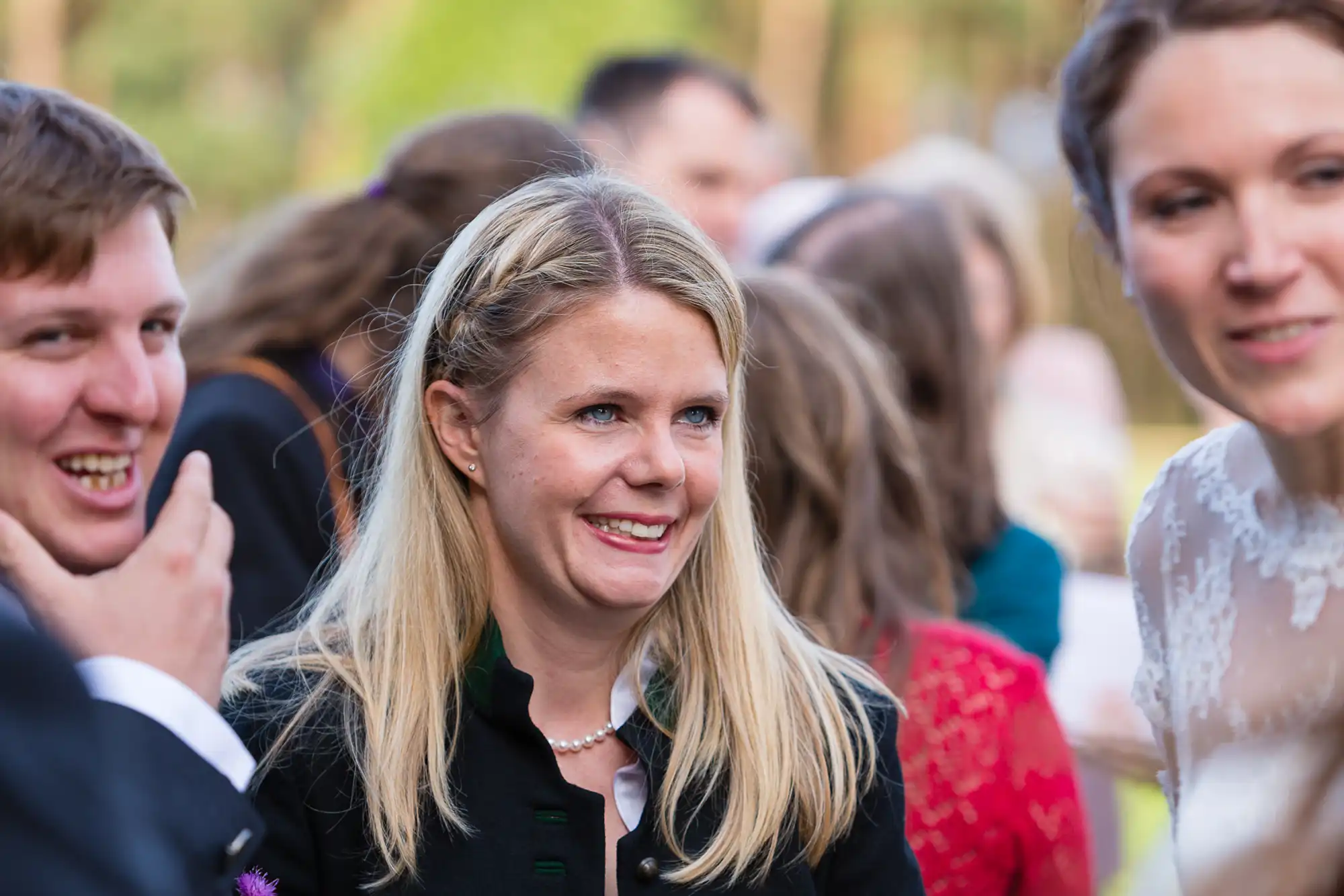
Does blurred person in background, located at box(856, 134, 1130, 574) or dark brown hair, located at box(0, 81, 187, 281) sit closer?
dark brown hair, located at box(0, 81, 187, 281)

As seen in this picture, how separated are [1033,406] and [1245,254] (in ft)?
11.8

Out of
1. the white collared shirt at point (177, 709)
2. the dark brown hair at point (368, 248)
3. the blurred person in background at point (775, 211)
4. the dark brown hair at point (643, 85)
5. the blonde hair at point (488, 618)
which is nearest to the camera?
the white collared shirt at point (177, 709)

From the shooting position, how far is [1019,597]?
360cm

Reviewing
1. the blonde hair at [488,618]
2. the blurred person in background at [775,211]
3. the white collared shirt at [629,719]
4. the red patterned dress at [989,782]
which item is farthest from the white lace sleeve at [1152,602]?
the blurred person in background at [775,211]

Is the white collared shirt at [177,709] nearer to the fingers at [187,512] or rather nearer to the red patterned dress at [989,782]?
the fingers at [187,512]

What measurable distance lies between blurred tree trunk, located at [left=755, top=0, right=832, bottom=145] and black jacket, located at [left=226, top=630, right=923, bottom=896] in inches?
667

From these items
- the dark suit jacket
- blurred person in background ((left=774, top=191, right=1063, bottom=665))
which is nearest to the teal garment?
blurred person in background ((left=774, top=191, right=1063, bottom=665))

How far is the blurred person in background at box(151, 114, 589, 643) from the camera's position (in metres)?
3.04

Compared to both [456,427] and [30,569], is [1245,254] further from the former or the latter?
[30,569]

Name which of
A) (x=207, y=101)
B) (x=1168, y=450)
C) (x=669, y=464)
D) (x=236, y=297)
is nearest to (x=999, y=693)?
(x=669, y=464)

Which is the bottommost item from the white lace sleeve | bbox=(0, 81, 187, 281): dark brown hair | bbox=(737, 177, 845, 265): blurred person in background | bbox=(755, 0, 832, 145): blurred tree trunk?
the white lace sleeve

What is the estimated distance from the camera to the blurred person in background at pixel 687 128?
5492mm

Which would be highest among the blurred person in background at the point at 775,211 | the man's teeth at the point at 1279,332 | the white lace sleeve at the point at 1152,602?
the blurred person in background at the point at 775,211

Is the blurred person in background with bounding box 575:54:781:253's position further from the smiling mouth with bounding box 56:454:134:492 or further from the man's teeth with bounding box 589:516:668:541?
the man's teeth with bounding box 589:516:668:541
